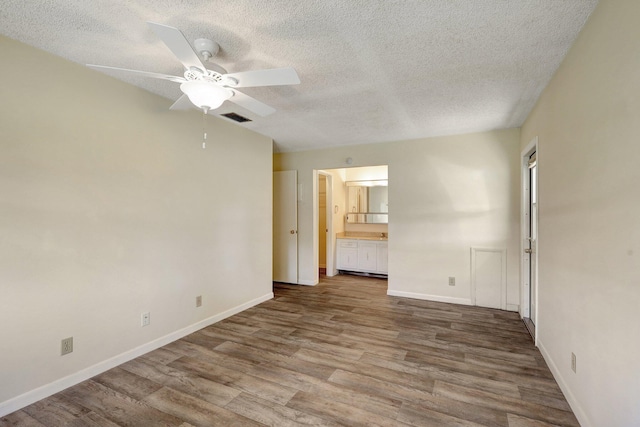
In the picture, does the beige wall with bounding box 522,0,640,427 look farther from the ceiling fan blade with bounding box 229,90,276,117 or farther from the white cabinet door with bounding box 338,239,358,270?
the white cabinet door with bounding box 338,239,358,270

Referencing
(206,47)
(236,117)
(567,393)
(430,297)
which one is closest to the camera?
Result: (206,47)

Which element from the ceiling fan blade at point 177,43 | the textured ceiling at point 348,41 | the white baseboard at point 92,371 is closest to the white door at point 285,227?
the white baseboard at point 92,371

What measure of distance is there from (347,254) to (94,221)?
14.7ft

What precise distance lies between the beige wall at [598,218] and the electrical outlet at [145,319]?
3.28 m

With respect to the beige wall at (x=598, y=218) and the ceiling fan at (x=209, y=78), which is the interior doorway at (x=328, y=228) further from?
the beige wall at (x=598, y=218)

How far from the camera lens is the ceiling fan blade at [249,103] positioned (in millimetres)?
1996

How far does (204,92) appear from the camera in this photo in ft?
5.78

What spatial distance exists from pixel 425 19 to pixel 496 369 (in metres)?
2.64

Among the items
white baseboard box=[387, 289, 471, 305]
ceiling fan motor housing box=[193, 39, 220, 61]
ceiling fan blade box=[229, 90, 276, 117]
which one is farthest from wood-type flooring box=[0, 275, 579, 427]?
ceiling fan motor housing box=[193, 39, 220, 61]

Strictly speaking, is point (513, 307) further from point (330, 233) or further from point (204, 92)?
point (204, 92)

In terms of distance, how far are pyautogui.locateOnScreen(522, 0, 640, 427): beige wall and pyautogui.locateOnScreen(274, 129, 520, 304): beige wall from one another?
5.16 feet

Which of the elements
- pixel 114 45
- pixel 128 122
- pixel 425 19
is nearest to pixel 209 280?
pixel 128 122

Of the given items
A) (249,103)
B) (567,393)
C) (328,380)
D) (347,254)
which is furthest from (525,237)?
(249,103)

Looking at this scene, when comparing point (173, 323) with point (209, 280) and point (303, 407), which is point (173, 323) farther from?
point (303, 407)
